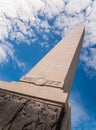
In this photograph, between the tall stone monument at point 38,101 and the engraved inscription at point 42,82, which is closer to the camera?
the tall stone monument at point 38,101

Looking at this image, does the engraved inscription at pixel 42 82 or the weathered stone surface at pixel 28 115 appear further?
the engraved inscription at pixel 42 82

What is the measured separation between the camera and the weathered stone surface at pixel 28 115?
354 centimetres

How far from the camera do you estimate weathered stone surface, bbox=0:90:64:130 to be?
11.6ft

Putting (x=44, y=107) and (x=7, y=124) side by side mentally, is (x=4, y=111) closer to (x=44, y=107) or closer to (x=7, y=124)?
(x=7, y=124)

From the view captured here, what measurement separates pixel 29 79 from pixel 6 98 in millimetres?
1270

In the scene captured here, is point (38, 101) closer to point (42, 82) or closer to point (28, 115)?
point (28, 115)

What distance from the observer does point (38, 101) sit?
4.16 metres

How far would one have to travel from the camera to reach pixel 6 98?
4480mm

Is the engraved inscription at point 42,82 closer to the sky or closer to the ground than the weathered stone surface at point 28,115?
closer to the sky

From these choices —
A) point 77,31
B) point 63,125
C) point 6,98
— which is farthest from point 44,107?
point 77,31

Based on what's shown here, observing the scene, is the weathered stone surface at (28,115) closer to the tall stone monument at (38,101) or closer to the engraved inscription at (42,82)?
the tall stone monument at (38,101)

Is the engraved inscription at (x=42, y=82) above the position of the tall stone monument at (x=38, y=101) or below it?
above

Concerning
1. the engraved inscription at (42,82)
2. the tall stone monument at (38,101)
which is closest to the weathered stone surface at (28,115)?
the tall stone monument at (38,101)

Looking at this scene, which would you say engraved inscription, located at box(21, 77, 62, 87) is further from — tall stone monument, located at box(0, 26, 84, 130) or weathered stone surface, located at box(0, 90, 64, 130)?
weathered stone surface, located at box(0, 90, 64, 130)
